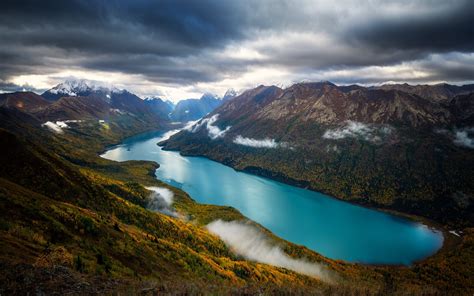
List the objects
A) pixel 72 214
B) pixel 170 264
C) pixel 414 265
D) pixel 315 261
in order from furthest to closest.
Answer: pixel 414 265 < pixel 315 261 < pixel 170 264 < pixel 72 214

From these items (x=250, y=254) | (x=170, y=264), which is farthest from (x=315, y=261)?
(x=170, y=264)

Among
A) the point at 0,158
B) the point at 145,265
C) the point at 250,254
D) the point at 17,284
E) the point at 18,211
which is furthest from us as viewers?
the point at 250,254

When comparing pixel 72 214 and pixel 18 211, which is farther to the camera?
pixel 72 214

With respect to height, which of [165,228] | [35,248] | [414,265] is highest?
[35,248]

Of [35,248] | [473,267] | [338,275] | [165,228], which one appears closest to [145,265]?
[35,248]

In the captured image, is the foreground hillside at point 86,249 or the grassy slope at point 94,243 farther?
the grassy slope at point 94,243

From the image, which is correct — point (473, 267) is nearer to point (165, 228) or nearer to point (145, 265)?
point (165, 228)

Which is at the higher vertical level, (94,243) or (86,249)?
(86,249)

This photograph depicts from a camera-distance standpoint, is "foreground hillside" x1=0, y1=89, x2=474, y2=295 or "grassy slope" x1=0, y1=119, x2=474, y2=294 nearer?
"foreground hillside" x1=0, y1=89, x2=474, y2=295

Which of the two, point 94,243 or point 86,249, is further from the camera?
point 94,243

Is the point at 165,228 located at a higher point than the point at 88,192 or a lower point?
lower
